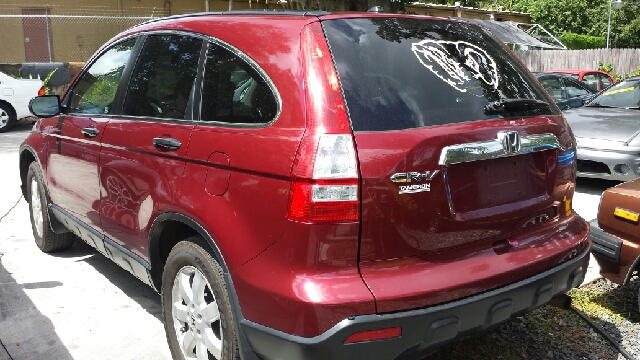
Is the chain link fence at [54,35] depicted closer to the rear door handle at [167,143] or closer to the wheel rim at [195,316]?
the rear door handle at [167,143]

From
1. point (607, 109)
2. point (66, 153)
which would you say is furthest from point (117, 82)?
point (607, 109)

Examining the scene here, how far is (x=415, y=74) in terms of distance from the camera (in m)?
2.67

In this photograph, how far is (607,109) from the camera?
27.9 ft

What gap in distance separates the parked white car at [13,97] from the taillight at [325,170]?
1359cm

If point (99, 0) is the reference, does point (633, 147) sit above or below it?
below

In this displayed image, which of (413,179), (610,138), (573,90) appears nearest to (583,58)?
(573,90)

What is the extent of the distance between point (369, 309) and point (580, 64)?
3003cm

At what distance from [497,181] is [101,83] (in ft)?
9.16

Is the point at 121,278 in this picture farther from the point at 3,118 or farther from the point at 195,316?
the point at 3,118

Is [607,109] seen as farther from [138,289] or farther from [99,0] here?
[99,0]

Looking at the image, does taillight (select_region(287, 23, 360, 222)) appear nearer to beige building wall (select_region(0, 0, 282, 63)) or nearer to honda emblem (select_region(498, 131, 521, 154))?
honda emblem (select_region(498, 131, 521, 154))

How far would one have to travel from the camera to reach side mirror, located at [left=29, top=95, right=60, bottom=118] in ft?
14.8

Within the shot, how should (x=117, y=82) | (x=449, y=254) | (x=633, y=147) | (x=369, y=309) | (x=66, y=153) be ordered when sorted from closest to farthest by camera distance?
1. (x=369, y=309)
2. (x=449, y=254)
3. (x=117, y=82)
4. (x=66, y=153)
5. (x=633, y=147)

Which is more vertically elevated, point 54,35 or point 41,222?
point 54,35
